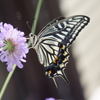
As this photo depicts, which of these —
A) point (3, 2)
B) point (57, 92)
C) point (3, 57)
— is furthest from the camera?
point (57, 92)

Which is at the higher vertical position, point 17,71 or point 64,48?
point 17,71

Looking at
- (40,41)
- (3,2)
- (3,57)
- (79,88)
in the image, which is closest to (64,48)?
(40,41)

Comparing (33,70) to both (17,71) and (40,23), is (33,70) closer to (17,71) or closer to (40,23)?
(17,71)

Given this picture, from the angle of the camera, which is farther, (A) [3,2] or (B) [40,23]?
(B) [40,23]

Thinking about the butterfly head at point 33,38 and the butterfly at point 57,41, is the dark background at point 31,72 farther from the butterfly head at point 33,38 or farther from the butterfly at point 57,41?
the butterfly head at point 33,38

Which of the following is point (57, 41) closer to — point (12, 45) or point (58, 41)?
point (58, 41)

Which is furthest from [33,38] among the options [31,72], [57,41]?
[31,72]
